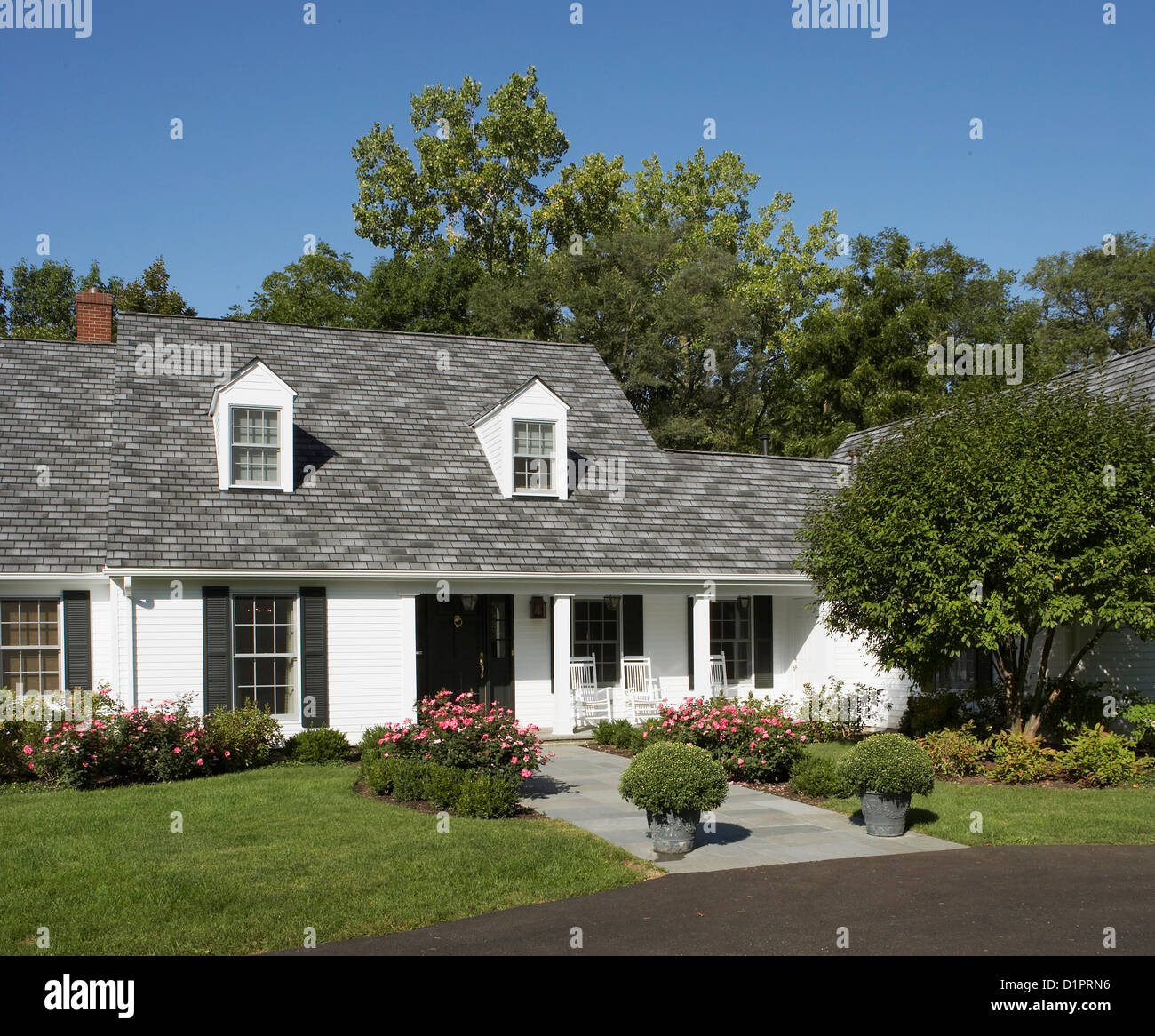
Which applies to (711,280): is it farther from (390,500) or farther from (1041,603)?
(1041,603)

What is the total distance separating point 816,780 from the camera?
12.9 meters

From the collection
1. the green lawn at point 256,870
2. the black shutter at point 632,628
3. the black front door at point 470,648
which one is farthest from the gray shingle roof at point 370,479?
the green lawn at point 256,870

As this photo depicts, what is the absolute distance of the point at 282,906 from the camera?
789 centimetres

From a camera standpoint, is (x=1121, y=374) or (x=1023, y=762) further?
(x=1121, y=374)

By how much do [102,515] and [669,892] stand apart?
1235 centimetres

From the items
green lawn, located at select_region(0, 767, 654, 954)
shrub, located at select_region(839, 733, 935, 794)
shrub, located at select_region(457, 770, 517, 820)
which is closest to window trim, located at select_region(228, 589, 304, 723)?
green lawn, located at select_region(0, 767, 654, 954)

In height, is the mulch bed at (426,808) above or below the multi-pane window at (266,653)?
below

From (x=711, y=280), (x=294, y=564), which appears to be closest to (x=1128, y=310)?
(x=711, y=280)

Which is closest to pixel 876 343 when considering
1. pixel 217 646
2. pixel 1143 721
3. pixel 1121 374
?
pixel 1121 374

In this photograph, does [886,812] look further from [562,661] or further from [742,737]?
[562,661]

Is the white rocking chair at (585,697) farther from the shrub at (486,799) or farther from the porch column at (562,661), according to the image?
the shrub at (486,799)

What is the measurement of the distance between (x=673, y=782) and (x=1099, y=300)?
46.2 m

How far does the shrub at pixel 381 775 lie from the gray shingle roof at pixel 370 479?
4701mm

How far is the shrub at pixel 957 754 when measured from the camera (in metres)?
14.2
